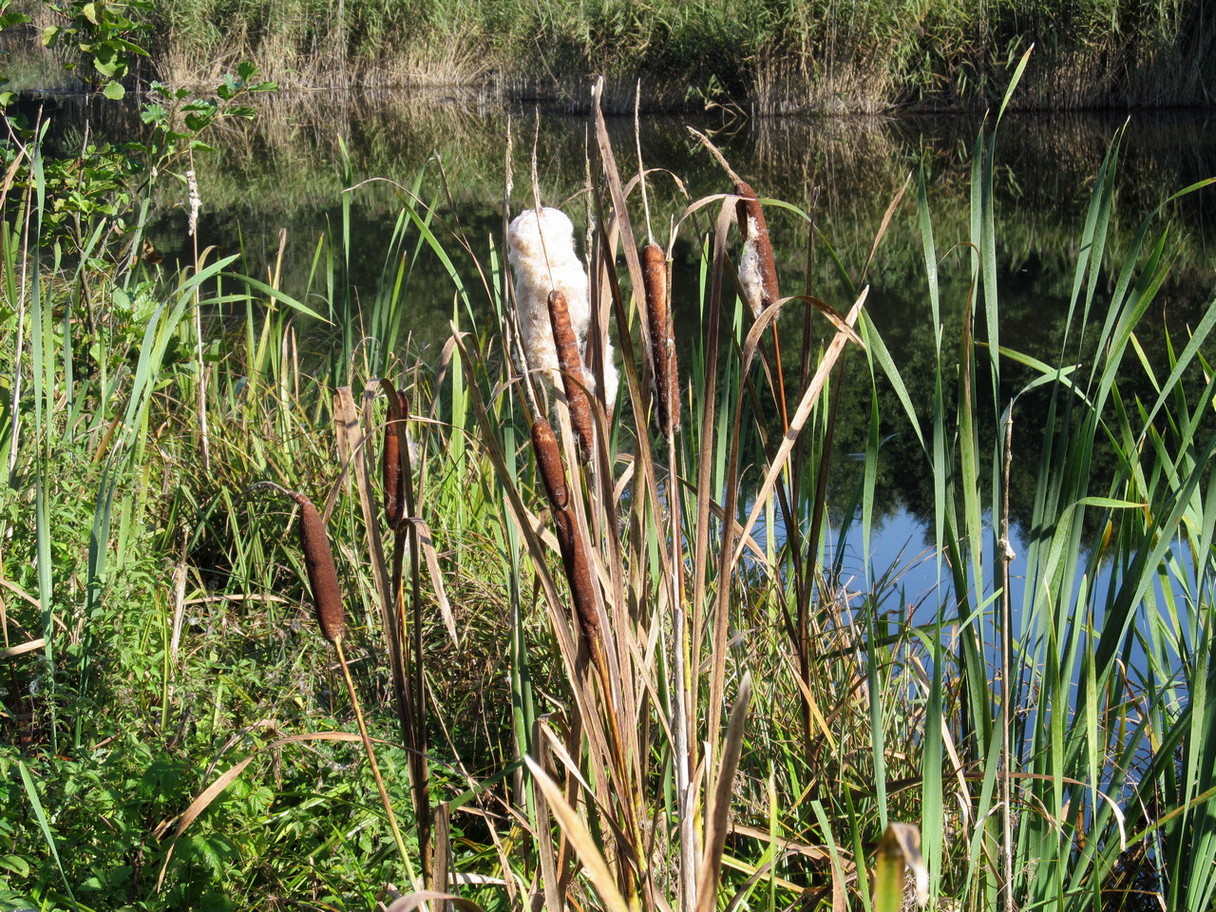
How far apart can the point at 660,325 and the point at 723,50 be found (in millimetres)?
13754

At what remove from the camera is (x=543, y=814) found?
→ 3.01 ft

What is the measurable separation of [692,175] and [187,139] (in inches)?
315

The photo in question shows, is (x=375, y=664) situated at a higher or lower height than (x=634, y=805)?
lower

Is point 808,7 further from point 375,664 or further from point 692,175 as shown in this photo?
point 375,664

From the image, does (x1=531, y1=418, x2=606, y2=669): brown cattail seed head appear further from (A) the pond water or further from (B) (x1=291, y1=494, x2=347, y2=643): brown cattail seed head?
(A) the pond water

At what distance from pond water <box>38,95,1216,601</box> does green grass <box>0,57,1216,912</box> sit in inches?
33.0

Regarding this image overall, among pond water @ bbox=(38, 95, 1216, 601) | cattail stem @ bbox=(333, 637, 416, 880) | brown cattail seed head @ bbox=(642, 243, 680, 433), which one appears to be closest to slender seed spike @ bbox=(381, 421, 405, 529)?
cattail stem @ bbox=(333, 637, 416, 880)

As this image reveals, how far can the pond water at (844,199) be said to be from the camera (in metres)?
5.20

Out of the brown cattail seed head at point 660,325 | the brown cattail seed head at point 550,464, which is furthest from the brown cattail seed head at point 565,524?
the brown cattail seed head at point 660,325

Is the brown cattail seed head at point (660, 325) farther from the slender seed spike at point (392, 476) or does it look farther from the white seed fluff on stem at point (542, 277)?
the slender seed spike at point (392, 476)

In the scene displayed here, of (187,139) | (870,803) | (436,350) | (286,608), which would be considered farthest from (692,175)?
(870,803)

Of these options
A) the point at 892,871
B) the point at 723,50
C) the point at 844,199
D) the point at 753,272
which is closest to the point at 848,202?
→ the point at 844,199

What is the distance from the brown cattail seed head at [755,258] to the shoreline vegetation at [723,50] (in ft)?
32.2

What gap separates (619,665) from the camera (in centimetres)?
94
